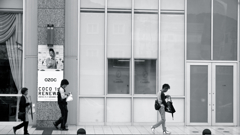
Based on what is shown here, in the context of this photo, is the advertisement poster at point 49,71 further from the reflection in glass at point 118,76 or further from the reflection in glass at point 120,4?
the reflection in glass at point 120,4

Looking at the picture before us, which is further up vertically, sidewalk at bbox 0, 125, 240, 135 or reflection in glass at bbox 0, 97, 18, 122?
reflection in glass at bbox 0, 97, 18, 122

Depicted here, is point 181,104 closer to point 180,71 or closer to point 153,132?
point 180,71

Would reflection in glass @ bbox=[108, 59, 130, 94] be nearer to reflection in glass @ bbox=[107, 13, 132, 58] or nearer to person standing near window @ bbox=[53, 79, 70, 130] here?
reflection in glass @ bbox=[107, 13, 132, 58]

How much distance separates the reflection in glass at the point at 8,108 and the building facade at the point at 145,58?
0.71ft

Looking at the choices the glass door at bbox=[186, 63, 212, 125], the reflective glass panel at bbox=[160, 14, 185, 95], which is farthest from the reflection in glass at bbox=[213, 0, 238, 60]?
the reflective glass panel at bbox=[160, 14, 185, 95]

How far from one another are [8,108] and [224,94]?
8.39 metres

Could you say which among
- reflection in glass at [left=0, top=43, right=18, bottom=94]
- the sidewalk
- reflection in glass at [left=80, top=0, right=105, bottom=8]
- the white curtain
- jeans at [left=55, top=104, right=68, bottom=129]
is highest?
reflection in glass at [left=80, top=0, right=105, bottom=8]

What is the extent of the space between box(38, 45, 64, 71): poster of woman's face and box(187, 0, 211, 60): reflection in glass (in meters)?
4.99

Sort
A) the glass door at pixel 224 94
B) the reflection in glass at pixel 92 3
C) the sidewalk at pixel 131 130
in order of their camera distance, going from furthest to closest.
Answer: the glass door at pixel 224 94
the reflection in glass at pixel 92 3
the sidewalk at pixel 131 130

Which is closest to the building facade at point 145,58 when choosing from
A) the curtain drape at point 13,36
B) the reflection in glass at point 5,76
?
the reflection in glass at point 5,76

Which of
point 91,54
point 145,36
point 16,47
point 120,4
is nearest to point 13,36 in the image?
point 16,47

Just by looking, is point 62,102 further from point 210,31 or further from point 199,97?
point 210,31

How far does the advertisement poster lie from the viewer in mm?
14070

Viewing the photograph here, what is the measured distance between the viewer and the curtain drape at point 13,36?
14930 millimetres
